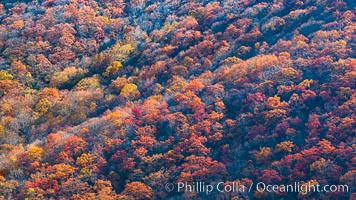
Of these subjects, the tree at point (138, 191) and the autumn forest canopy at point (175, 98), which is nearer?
the tree at point (138, 191)

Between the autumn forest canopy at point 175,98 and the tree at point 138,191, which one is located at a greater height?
the autumn forest canopy at point 175,98

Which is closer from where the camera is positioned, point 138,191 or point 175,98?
point 138,191

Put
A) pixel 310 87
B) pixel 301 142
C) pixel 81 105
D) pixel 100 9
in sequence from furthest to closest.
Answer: pixel 100 9 < pixel 81 105 < pixel 310 87 < pixel 301 142

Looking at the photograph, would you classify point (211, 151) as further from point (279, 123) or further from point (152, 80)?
point (152, 80)

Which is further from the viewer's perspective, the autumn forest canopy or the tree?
the autumn forest canopy

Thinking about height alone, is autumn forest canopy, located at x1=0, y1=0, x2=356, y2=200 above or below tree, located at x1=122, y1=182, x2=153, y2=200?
above

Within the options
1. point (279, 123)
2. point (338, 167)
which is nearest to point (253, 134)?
point (279, 123)

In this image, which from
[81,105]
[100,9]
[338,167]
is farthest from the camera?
[100,9]

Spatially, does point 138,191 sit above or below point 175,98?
below
